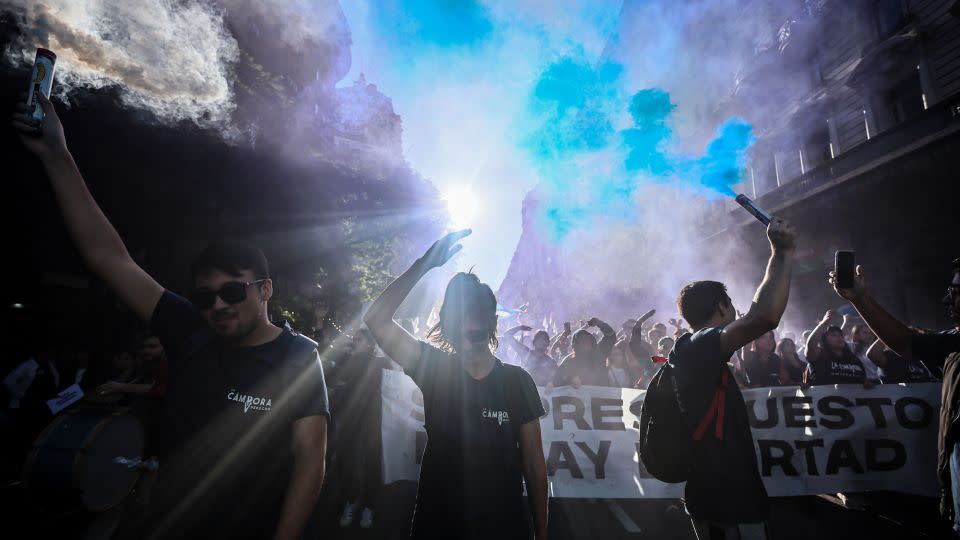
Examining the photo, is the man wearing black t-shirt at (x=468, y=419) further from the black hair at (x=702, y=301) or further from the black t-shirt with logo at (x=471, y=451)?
the black hair at (x=702, y=301)

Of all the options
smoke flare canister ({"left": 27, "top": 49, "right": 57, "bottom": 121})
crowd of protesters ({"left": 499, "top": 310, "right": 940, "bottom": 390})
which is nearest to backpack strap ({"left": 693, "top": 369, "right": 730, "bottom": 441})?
smoke flare canister ({"left": 27, "top": 49, "right": 57, "bottom": 121})

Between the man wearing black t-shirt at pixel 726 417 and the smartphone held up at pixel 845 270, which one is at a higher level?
the smartphone held up at pixel 845 270

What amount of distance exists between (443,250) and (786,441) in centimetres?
549

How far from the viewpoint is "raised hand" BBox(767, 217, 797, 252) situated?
2.39 meters

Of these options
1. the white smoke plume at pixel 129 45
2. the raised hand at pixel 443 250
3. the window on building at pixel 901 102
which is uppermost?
the window on building at pixel 901 102

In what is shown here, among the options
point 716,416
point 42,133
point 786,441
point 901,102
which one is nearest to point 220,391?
point 42,133

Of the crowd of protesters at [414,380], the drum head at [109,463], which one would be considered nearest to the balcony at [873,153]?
the crowd of protesters at [414,380]

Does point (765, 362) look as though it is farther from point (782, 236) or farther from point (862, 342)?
point (782, 236)

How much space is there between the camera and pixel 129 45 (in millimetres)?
5238

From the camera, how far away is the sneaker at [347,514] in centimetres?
549

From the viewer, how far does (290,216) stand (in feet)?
53.6

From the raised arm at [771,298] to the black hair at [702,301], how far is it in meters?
0.40

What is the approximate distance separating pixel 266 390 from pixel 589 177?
38812 mm

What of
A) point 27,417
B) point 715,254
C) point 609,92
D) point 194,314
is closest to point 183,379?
point 194,314
